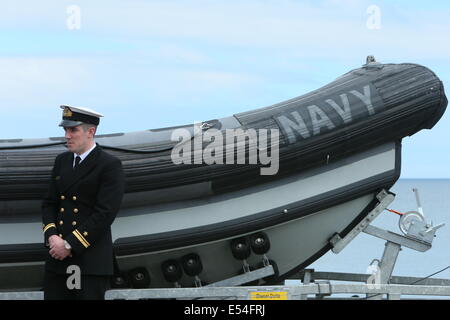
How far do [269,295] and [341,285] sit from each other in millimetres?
445

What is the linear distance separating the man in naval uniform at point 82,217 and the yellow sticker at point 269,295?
1048 mm

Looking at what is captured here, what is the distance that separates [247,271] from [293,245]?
391 millimetres

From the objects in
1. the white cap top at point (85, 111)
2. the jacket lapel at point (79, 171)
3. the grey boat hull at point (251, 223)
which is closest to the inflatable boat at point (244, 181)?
the grey boat hull at point (251, 223)

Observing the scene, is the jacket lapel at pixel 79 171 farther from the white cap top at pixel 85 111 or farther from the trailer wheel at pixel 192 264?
the trailer wheel at pixel 192 264

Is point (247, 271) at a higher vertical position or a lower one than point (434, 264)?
higher

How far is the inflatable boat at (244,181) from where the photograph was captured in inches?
242

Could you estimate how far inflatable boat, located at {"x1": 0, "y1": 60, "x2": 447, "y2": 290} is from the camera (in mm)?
6145

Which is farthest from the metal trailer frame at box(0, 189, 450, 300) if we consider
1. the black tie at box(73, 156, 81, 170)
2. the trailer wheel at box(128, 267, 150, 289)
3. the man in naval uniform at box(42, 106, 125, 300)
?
the black tie at box(73, 156, 81, 170)

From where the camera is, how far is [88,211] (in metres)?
4.96

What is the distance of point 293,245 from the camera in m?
6.66

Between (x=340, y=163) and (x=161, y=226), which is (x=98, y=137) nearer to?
(x=161, y=226)

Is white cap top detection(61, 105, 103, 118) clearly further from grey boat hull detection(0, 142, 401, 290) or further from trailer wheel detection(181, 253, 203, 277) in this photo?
trailer wheel detection(181, 253, 203, 277)

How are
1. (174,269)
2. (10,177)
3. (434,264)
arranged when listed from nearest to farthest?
(10,177), (174,269), (434,264)
